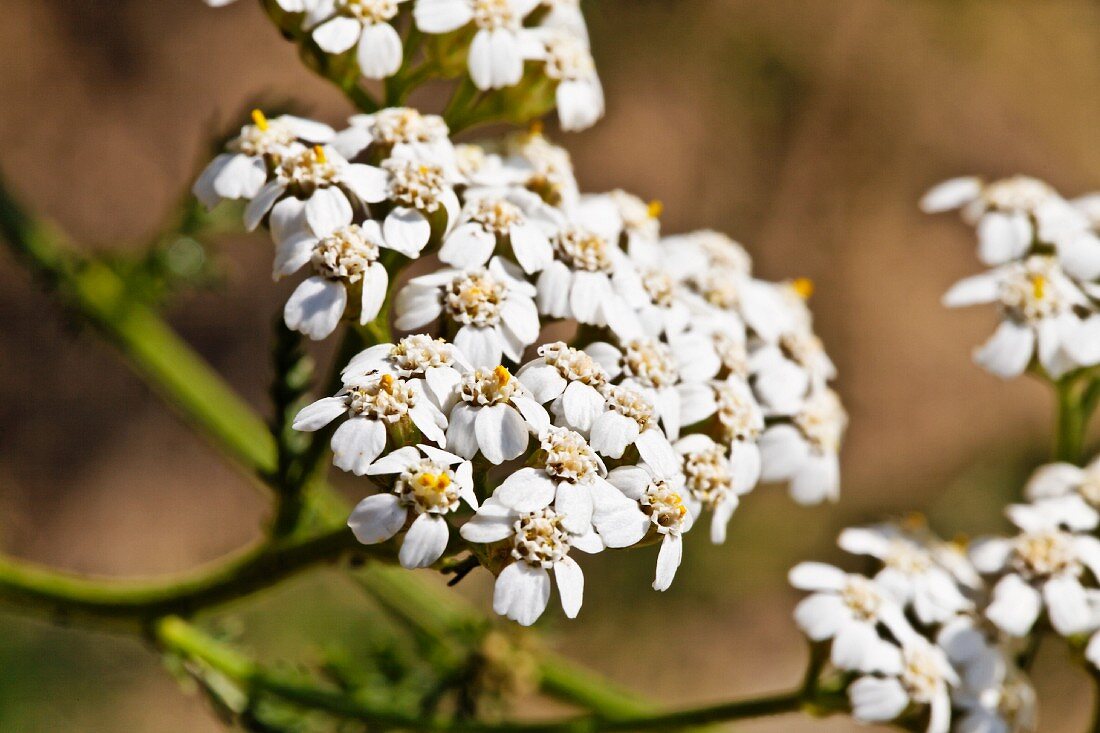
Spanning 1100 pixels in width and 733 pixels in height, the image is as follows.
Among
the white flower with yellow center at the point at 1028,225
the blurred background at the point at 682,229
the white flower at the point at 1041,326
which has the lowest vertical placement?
the blurred background at the point at 682,229

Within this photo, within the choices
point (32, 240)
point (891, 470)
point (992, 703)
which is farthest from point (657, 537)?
point (891, 470)

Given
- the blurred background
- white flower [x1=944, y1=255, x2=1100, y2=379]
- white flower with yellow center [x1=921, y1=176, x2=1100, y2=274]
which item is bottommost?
the blurred background

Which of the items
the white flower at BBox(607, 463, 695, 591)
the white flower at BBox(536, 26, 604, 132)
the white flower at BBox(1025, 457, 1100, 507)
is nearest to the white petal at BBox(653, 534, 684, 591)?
the white flower at BBox(607, 463, 695, 591)

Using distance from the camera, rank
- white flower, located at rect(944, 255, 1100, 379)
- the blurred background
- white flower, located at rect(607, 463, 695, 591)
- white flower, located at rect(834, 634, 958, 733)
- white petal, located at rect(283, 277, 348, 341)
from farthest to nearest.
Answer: the blurred background < white flower, located at rect(944, 255, 1100, 379) < white flower, located at rect(834, 634, 958, 733) < white petal, located at rect(283, 277, 348, 341) < white flower, located at rect(607, 463, 695, 591)

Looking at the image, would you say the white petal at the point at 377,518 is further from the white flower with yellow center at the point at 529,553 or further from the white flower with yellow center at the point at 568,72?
the white flower with yellow center at the point at 568,72

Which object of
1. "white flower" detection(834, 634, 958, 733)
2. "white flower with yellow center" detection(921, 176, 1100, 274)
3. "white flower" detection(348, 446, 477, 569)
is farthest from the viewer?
"white flower with yellow center" detection(921, 176, 1100, 274)

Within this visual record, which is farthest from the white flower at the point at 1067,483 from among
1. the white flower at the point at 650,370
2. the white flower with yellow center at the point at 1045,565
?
the white flower at the point at 650,370

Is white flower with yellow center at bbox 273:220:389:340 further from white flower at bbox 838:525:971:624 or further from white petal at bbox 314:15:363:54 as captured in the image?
white flower at bbox 838:525:971:624
